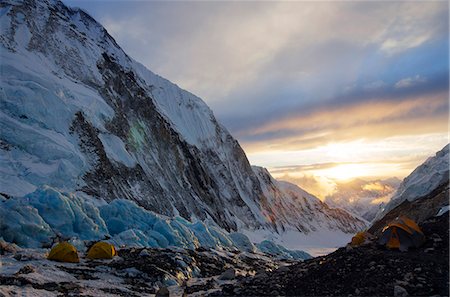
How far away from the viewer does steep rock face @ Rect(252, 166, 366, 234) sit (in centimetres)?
12838

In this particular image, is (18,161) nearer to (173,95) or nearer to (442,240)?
(442,240)

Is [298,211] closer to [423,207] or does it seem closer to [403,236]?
[423,207]

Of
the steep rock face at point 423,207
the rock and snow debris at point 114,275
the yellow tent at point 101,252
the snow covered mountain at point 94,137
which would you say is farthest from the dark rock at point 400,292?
the snow covered mountain at point 94,137

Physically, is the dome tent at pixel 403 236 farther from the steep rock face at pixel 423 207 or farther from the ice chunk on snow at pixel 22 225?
the ice chunk on snow at pixel 22 225

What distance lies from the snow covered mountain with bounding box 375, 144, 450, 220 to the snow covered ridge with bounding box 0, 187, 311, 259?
2289 cm

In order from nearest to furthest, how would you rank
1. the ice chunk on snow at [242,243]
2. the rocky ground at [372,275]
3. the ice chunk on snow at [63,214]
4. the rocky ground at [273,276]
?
the rocky ground at [372,275], the rocky ground at [273,276], the ice chunk on snow at [63,214], the ice chunk on snow at [242,243]

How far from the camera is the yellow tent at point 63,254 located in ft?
62.7

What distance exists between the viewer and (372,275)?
1098 centimetres

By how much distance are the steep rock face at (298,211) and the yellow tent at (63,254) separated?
328ft

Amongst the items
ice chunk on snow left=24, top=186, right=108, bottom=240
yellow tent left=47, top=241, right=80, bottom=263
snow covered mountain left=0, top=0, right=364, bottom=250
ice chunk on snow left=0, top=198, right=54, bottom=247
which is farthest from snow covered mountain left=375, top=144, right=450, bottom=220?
ice chunk on snow left=0, top=198, right=54, bottom=247

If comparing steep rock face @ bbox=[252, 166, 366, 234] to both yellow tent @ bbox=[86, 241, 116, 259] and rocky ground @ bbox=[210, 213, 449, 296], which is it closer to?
yellow tent @ bbox=[86, 241, 116, 259]

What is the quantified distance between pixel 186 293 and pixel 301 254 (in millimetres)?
41467

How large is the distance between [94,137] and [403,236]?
45213mm

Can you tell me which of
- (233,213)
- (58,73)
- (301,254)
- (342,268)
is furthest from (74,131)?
(233,213)
